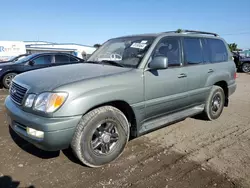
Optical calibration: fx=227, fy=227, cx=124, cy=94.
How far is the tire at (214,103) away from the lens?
4721 millimetres

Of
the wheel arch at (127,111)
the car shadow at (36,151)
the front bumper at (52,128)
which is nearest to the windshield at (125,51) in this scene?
the wheel arch at (127,111)

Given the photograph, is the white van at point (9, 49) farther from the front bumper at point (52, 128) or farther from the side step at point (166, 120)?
the front bumper at point (52, 128)

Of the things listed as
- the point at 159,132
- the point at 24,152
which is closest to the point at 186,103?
the point at 159,132

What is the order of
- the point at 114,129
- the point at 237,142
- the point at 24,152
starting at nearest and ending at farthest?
the point at 114,129
the point at 24,152
the point at 237,142

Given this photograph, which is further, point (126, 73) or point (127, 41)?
point (127, 41)

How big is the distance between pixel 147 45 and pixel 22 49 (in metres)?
22.9

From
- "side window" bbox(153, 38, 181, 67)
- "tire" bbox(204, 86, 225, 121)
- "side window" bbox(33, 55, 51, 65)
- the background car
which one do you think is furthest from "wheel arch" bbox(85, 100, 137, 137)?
"side window" bbox(33, 55, 51, 65)

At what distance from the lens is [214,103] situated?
4957 mm

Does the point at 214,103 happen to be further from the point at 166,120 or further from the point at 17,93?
the point at 17,93

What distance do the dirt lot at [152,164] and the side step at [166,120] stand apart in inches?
13.4

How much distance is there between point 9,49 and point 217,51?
22.8 meters

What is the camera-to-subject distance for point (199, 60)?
14.4 feet

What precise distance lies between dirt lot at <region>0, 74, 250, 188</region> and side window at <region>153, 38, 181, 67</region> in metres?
1.34

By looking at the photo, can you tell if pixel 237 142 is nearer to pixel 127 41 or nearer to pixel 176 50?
pixel 176 50
